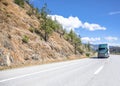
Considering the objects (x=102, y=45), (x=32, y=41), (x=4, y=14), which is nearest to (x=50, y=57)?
(x=32, y=41)

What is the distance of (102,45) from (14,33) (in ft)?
82.3

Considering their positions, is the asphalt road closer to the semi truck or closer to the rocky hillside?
the rocky hillside

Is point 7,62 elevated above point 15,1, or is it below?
below

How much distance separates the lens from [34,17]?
5141cm

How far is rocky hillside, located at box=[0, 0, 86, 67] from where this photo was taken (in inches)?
1105

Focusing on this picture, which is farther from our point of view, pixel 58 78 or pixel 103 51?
pixel 103 51

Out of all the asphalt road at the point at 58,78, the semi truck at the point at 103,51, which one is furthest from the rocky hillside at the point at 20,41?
the semi truck at the point at 103,51

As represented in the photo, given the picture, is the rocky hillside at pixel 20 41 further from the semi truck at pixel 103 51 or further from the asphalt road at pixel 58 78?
the semi truck at pixel 103 51

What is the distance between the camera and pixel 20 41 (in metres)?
34.3

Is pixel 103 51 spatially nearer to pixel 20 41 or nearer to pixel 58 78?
pixel 20 41

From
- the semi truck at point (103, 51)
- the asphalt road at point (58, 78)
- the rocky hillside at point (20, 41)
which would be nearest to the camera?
the asphalt road at point (58, 78)

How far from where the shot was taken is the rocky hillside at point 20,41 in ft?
92.1

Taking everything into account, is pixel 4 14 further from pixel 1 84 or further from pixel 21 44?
pixel 1 84

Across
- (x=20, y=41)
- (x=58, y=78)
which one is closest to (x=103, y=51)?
(x=20, y=41)
